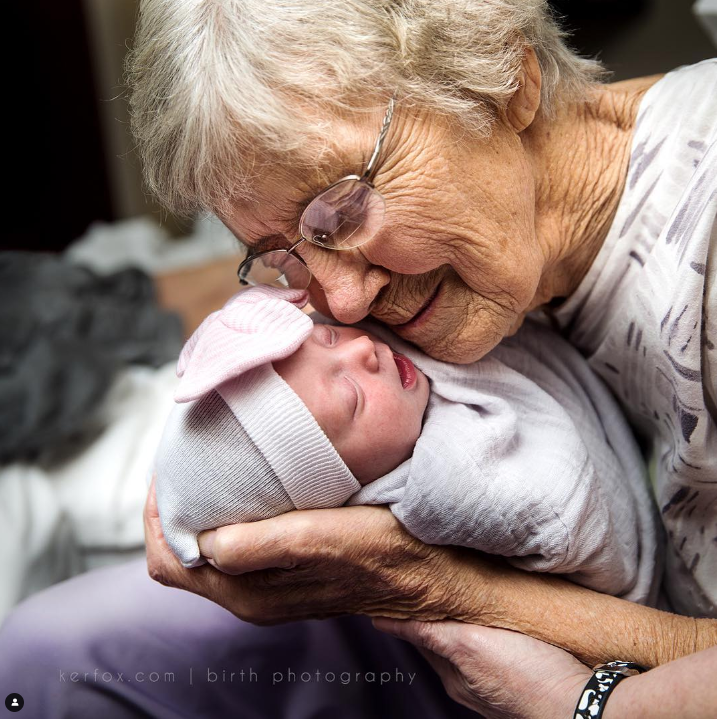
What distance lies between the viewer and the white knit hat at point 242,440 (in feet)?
3.92

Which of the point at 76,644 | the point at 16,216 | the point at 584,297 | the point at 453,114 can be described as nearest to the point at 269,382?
the point at 453,114

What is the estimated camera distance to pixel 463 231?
122 cm

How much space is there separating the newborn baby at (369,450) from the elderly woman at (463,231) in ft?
0.16

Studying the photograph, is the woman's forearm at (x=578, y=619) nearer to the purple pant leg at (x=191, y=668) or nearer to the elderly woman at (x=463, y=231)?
the elderly woman at (x=463, y=231)

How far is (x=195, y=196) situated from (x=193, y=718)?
101 centimetres

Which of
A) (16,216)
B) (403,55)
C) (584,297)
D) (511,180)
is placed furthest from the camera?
(16,216)

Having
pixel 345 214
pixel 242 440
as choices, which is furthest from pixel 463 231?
pixel 242 440

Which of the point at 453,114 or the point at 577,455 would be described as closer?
the point at 453,114

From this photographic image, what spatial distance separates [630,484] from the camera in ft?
4.92

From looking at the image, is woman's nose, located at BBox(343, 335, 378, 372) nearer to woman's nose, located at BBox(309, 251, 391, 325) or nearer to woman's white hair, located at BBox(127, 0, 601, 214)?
woman's nose, located at BBox(309, 251, 391, 325)

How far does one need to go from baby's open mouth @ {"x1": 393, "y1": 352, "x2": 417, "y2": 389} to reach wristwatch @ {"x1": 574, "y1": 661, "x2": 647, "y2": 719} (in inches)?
20.8

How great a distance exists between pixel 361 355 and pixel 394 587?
0.38 meters

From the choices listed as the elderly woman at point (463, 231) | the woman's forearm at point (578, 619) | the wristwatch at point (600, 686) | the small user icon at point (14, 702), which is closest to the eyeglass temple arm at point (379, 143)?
the elderly woman at point (463, 231)

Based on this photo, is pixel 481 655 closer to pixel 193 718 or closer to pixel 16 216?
pixel 193 718
